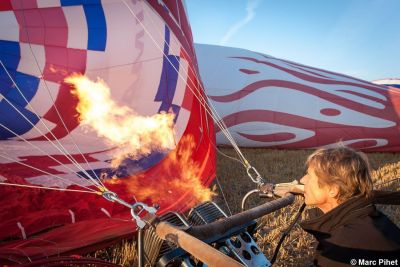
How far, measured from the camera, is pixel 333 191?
1.53 metres

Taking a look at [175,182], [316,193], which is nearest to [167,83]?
[175,182]

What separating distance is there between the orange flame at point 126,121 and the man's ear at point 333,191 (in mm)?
2960

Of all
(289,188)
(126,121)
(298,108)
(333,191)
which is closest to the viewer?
(333,191)

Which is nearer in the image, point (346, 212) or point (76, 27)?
point (346, 212)

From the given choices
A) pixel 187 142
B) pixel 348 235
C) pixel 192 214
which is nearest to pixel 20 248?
pixel 192 214

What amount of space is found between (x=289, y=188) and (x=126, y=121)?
2.92 m

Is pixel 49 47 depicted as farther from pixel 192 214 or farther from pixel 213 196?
pixel 192 214

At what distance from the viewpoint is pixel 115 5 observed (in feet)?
13.4

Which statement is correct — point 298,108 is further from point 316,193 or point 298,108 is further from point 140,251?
point 140,251

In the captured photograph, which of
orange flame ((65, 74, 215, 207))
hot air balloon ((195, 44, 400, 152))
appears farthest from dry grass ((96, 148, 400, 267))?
orange flame ((65, 74, 215, 207))

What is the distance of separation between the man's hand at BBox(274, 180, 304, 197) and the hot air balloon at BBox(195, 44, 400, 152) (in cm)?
466

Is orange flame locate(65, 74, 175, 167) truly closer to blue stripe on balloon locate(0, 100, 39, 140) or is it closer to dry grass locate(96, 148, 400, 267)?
blue stripe on balloon locate(0, 100, 39, 140)

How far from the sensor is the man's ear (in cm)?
152

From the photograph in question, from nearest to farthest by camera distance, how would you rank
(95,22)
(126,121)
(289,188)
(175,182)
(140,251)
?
1. (140,251)
2. (289,188)
3. (175,182)
4. (95,22)
5. (126,121)
